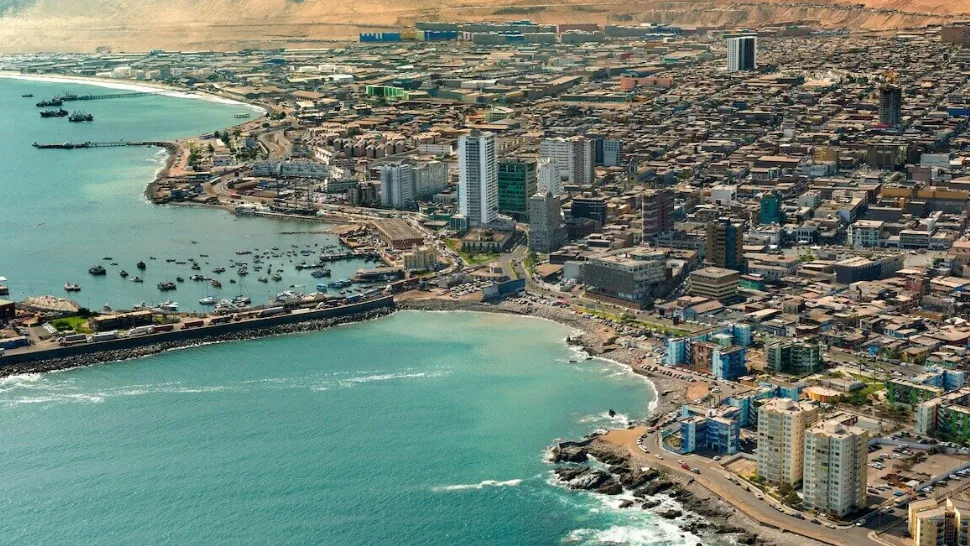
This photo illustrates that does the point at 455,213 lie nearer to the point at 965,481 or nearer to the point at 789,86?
the point at 965,481

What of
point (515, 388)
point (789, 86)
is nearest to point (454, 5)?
point (789, 86)

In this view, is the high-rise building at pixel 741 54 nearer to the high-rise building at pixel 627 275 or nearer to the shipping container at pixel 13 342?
the high-rise building at pixel 627 275

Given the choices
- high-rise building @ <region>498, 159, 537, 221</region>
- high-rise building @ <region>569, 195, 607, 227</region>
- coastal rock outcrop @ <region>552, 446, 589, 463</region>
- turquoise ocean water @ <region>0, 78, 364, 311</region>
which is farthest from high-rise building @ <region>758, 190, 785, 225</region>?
coastal rock outcrop @ <region>552, 446, 589, 463</region>

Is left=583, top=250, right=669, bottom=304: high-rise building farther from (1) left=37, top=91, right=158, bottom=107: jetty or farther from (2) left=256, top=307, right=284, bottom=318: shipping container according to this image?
(1) left=37, top=91, right=158, bottom=107: jetty

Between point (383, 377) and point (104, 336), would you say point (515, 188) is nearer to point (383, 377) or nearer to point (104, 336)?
point (383, 377)

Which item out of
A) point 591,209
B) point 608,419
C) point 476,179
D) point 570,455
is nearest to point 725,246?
point 591,209
